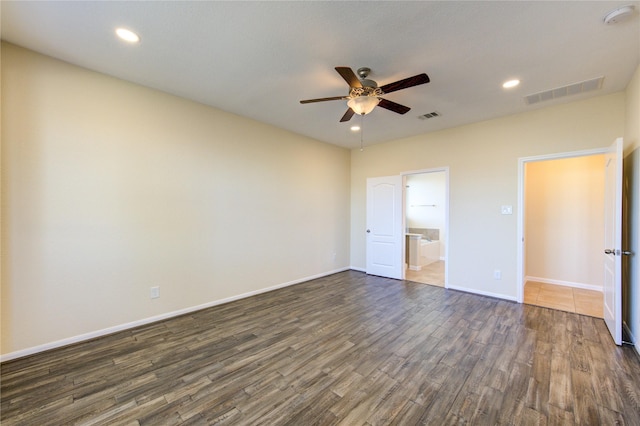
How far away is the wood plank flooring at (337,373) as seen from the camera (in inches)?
70.8

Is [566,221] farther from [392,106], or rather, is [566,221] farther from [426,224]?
[392,106]

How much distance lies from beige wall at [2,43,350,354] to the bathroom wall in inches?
201

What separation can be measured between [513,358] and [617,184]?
2.11m

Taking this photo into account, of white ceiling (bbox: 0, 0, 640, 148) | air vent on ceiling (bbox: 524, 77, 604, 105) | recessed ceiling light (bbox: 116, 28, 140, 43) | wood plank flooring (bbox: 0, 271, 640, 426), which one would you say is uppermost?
recessed ceiling light (bbox: 116, 28, 140, 43)

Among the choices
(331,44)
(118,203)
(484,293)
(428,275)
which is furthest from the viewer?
(428,275)

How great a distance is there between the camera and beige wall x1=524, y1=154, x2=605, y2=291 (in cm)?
454

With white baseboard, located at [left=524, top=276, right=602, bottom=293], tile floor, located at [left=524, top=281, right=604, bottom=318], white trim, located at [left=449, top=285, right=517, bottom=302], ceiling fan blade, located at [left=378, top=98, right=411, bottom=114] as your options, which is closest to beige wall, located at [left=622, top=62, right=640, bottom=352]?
tile floor, located at [left=524, top=281, right=604, bottom=318]

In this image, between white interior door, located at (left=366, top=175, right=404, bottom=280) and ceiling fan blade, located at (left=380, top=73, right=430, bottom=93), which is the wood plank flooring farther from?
ceiling fan blade, located at (left=380, top=73, right=430, bottom=93)

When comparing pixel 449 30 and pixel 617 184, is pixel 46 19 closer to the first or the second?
pixel 449 30

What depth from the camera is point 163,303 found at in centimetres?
334

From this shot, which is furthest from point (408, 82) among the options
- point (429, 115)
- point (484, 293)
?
point (484, 293)

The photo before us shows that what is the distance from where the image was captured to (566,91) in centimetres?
319

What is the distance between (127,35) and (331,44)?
1772 millimetres

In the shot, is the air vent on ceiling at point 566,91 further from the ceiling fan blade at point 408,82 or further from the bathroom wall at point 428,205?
the bathroom wall at point 428,205
